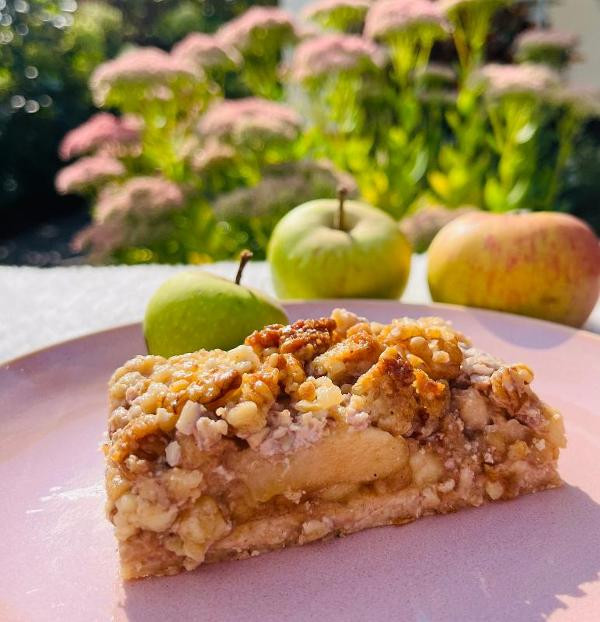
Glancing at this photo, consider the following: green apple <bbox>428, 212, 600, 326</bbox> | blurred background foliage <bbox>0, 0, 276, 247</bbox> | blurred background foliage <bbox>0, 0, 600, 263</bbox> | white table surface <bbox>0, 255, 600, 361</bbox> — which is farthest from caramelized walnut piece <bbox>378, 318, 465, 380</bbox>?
A: blurred background foliage <bbox>0, 0, 276, 247</bbox>

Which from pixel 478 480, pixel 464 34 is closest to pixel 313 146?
pixel 464 34

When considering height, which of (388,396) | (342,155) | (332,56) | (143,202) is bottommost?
(143,202)

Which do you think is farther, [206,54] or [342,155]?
[342,155]

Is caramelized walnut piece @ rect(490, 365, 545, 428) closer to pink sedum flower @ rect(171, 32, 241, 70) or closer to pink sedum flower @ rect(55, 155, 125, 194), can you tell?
pink sedum flower @ rect(171, 32, 241, 70)

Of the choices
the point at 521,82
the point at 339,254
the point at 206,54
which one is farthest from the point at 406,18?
the point at 339,254

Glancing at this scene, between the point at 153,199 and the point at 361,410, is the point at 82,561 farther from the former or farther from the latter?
the point at 153,199

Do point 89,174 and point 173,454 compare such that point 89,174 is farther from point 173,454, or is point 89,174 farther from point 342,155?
point 173,454

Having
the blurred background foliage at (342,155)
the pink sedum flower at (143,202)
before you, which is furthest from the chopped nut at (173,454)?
the pink sedum flower at (143,202)
